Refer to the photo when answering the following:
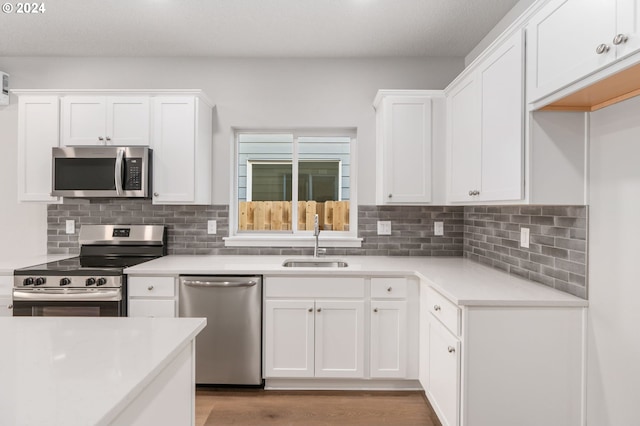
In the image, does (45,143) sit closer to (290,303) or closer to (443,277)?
(290,303)

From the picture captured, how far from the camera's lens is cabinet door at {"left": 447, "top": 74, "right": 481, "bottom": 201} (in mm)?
2316

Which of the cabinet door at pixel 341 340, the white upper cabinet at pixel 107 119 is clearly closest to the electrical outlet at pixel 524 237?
the cabinet door at pixel 341 340

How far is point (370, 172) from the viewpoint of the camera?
3279mm

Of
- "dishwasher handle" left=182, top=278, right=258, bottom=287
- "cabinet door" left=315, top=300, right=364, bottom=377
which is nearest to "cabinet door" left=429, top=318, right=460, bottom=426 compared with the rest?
"cabinet door" left=315, top=300, right=364, bottom=377

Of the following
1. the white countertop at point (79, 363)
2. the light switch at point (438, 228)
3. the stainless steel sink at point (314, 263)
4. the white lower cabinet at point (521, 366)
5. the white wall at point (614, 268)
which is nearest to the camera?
the white countertop at point (79, 363)

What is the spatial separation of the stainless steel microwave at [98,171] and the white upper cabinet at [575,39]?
258 cm

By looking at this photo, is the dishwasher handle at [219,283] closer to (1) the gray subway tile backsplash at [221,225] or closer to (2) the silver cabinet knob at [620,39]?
(1) the gray subway tile backsplash at [221,225]

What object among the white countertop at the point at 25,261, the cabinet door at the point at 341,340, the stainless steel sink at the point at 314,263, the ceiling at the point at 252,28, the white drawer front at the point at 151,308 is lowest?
the cabinet door at the point at 341,340

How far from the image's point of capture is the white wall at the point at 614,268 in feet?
4.86

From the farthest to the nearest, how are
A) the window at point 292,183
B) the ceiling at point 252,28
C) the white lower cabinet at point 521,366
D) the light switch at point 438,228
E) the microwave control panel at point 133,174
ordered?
the window at point 292,183 < the light switch at point 438,228 < the microwave control panel at point 133,174 < the ceiling at point 252,28 < the white lower cabinet at point 521,366

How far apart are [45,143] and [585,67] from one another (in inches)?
137

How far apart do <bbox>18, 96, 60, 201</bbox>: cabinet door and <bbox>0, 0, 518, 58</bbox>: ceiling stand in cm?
53

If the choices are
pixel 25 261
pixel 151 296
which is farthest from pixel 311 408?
pixel 25 261

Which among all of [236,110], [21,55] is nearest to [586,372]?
[236,110]
